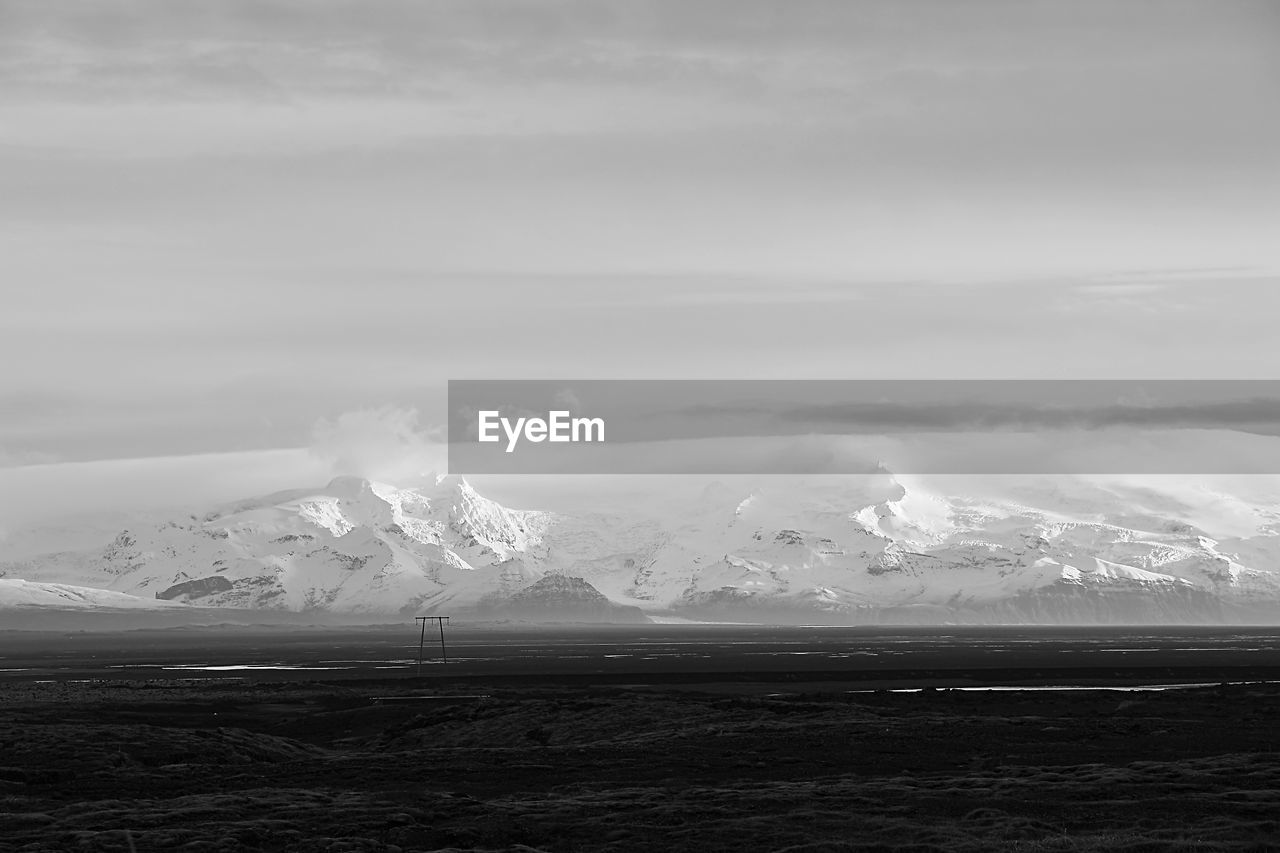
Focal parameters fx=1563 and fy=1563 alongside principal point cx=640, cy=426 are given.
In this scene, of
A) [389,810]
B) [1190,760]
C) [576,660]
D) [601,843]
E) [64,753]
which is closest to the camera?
[601,843]

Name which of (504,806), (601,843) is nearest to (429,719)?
(504,806)

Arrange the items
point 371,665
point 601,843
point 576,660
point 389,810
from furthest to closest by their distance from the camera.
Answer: point 576,660 → point 371,665 → point 389,810 → point 601,843

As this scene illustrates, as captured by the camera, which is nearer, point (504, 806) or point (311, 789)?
point (504, 806)

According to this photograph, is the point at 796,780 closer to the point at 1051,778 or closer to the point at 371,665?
the point at 1051,778

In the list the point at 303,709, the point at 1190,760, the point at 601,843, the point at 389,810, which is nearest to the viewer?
the point at 601,843

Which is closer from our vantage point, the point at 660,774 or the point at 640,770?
the point at 660,774

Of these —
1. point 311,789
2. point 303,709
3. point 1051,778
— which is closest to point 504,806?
point 311,789

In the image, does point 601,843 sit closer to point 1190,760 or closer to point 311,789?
point 311,789
